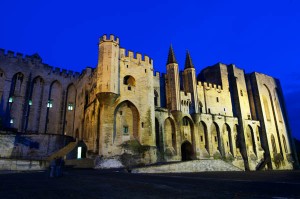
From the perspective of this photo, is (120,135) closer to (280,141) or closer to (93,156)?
(93,156)

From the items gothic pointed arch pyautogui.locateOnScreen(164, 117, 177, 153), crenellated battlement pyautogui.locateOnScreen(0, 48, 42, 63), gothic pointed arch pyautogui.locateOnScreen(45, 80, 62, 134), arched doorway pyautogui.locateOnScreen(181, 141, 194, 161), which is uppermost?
crenellated battlement pyautogui.locateOnScreen(0, 48, 42, 63)

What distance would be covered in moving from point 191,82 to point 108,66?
50.6 ft

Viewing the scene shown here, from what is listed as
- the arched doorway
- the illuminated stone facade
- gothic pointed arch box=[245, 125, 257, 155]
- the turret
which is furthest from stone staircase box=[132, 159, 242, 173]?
gothic pointed arch box=[245, 125, 257, 155]

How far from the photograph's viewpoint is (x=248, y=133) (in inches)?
1462

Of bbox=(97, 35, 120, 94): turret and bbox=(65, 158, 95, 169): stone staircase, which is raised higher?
bbox=(97, 35, 120, 94): turret

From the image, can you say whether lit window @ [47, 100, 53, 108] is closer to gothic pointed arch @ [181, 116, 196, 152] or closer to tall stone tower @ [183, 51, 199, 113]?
gothic pointed arch @ [181, 116, 196, 152]

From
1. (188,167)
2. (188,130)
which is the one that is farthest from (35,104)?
(188,167)

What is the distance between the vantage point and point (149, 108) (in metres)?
25.4

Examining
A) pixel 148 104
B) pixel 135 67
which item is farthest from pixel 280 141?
pixel 135 67

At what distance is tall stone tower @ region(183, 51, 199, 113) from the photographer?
32469 mm

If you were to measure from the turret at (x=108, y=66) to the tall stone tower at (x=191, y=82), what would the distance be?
548 inches

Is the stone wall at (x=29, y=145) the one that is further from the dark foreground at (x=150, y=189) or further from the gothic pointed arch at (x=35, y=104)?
the dark foreground at (x=150, y=189)

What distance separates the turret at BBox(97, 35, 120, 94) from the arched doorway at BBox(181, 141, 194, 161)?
47.8 ft

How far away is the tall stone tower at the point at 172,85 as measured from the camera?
29.6 m
